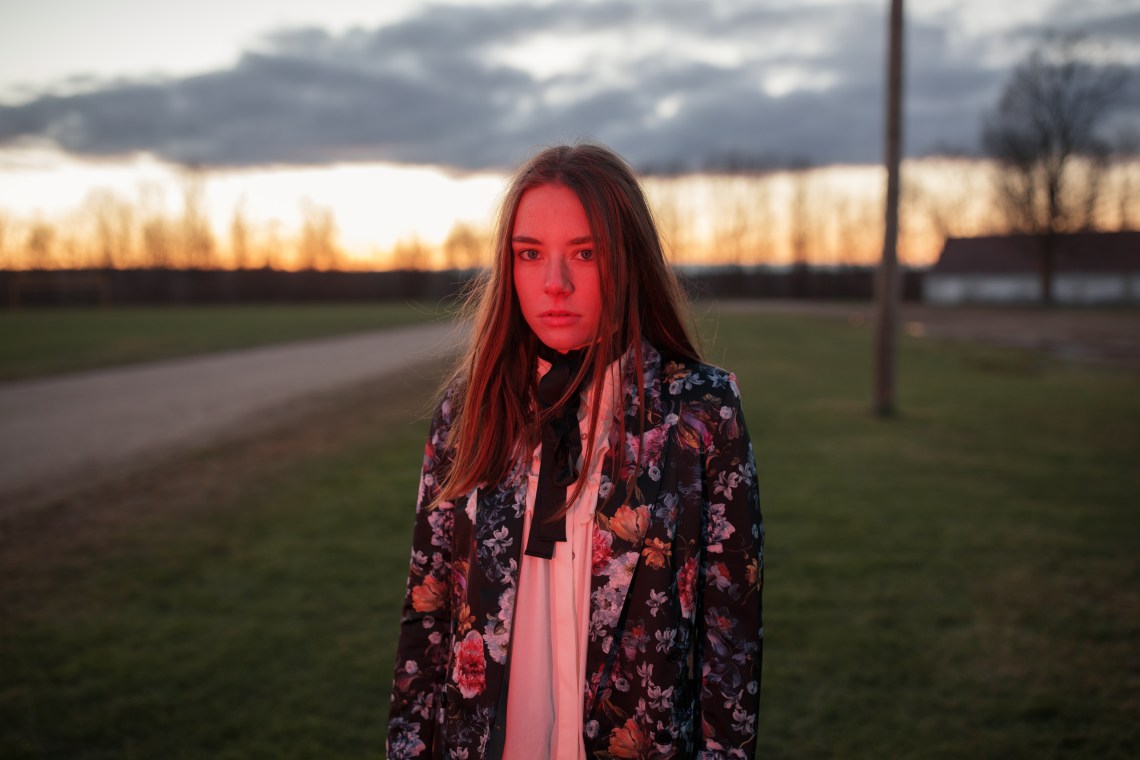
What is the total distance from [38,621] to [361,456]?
4.45 metres

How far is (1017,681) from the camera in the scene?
3.67 m

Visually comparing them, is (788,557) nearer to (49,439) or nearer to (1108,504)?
(1108,504)

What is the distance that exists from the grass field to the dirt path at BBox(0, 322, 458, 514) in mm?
961

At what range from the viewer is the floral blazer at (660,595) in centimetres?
156

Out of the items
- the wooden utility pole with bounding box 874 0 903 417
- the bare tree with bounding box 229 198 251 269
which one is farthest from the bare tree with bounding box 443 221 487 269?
the wooden utility pole with bounding box 874 0 903 417

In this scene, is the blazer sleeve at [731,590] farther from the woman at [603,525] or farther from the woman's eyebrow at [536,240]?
the woman's eyebrow at [536,240]

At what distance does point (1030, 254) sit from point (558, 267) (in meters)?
63.4

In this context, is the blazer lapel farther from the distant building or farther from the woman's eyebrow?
the distant building

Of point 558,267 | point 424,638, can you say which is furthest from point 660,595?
point 558,267

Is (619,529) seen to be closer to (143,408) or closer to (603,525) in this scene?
(603,525)

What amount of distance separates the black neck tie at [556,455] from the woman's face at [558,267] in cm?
7

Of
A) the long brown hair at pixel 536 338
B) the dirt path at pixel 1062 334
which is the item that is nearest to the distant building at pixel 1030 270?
the dirt path at pixel 1062 334

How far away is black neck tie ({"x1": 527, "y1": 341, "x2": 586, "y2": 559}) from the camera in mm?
1602

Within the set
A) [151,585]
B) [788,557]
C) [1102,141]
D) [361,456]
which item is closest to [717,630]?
[788,557]
